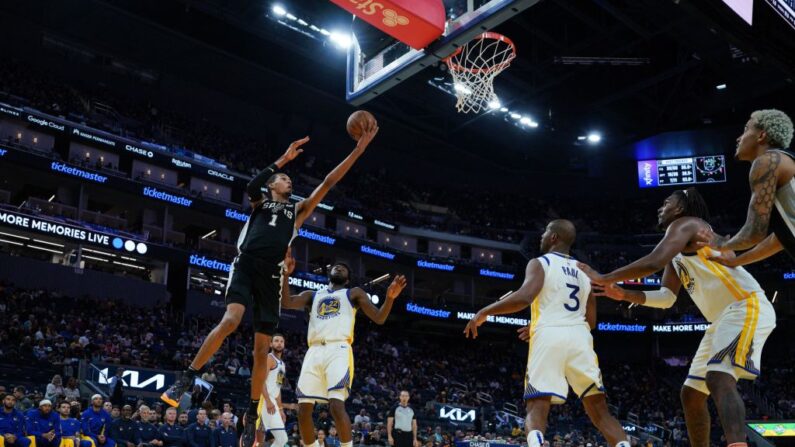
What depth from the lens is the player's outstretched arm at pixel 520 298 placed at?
6.39 metres

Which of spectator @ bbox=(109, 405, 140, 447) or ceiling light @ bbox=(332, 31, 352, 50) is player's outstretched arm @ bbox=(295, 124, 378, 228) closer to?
spectator @ bbox=(109, 405, 140, 447)

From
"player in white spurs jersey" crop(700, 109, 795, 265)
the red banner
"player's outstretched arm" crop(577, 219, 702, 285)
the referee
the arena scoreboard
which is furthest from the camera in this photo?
the arena scoreboard

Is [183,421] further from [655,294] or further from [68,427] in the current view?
[655,294]

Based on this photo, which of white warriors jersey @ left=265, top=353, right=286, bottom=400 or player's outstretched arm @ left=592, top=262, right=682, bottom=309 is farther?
white warriors jersey @ left=265, top=353, right=286, bottom=400

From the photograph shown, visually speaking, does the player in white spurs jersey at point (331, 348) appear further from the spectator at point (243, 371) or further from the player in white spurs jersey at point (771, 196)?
the spectator at point (243, 371)

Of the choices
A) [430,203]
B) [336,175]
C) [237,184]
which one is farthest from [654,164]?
[336,175]

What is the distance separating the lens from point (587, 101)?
3981 cm

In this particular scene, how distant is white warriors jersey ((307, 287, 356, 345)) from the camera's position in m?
8.88

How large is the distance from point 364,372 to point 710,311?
90.4ft

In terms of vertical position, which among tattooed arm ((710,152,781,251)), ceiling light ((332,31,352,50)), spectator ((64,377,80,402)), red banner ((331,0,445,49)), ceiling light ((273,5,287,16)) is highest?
ceiling light ((273,5,287,16))

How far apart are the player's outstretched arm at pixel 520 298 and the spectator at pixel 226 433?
32.4ft

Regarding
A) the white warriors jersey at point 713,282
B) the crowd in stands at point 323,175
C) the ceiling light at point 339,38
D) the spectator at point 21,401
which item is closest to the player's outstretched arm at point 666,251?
the white warriors jersey at point 713,282

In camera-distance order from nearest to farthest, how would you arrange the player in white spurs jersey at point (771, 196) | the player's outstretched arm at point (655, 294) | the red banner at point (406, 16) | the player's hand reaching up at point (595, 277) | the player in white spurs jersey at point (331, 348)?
the player in white spurs jersey at point (771, 196) → the player's hand reaching up at point (595, 277) → the player's outstretched arm at point (655, 294) → the player in white spurs jersey at point (331, 348) → the red banner at point (406, 16)

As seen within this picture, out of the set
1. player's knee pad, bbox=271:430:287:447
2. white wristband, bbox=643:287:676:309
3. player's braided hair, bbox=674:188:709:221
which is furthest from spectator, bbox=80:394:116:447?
player's braided hair, bbox=674:188:709:221
